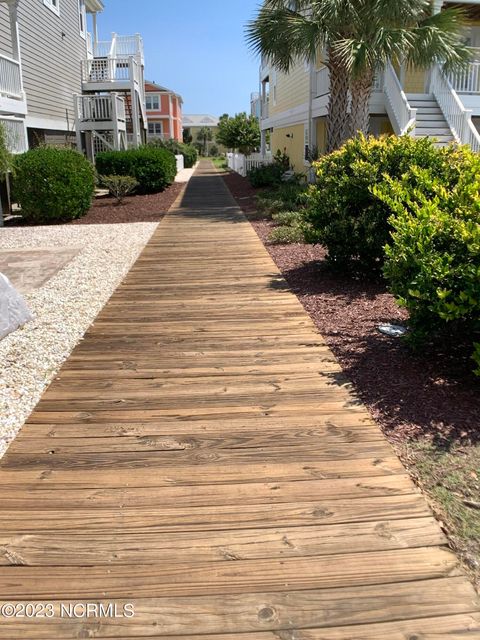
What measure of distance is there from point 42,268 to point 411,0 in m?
9.95

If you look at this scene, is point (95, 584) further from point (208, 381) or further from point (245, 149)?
point (245, 149)

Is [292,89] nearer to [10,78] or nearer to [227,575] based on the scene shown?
[10,78]

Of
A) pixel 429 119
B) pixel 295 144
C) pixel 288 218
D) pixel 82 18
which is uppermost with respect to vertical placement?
pixel 82 18

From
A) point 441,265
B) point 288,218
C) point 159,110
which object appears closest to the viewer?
point 441,265

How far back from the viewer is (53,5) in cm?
1997

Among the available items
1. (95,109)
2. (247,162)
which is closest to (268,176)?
(95,109)

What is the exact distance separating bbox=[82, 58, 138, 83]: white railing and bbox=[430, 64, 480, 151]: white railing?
43.2ft

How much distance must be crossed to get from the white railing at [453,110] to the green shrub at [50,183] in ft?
29.9

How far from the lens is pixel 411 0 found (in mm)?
12883

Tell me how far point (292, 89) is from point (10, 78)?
12.8m

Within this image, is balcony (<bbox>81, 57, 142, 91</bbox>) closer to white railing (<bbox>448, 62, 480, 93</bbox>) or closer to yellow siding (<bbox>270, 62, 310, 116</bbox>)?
yellow siding (<bbox>270, 62, 310, 116</bbox>)

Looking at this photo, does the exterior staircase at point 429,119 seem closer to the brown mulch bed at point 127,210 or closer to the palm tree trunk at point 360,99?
the palm tree trunk at point 360,99

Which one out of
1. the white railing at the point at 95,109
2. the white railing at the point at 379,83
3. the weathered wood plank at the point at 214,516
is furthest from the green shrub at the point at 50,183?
the weathered wood plank at the point at 214,516

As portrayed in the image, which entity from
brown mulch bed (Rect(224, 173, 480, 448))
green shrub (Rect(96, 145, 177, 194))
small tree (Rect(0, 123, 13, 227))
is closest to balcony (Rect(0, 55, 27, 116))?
small tree (Rect(0, 123, 13, 227))
